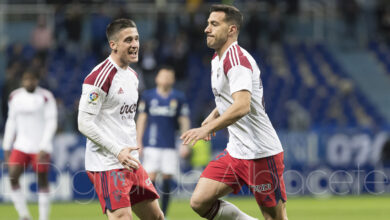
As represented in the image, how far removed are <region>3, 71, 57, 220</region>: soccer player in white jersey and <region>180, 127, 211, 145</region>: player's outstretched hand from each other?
17.0 feet

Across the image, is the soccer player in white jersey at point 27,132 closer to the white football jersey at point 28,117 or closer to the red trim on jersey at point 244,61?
the white football jersey at point 28,117

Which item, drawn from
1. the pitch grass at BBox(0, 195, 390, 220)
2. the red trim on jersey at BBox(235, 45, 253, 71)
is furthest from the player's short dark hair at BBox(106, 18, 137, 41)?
the pitch grass at BBox(0, 195, 390, 220)

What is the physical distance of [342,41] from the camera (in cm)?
2303

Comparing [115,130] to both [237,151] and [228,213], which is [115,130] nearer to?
[237,151]

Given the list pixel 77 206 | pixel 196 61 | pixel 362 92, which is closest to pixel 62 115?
pixel 77 206

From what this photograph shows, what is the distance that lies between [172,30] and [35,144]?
11236mm

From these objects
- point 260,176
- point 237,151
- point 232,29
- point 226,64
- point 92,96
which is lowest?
point 260,176

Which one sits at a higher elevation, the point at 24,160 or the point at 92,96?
the point at 92,96

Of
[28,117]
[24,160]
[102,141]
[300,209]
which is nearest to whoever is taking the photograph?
[102,141]

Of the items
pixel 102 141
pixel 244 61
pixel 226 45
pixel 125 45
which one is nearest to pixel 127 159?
pixel 102 141

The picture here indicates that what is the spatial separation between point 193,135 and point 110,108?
983 mm

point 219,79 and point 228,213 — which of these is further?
point 228,213

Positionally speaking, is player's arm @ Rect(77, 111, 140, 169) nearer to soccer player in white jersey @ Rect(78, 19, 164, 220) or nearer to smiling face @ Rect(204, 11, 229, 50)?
soccer player in white jersey @ Rect(78, 19, 164, 220)

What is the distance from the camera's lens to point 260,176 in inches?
275
